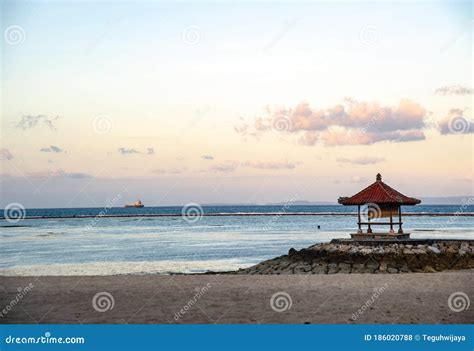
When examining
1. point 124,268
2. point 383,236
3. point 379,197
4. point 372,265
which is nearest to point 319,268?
point 372,265

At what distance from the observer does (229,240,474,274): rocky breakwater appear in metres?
23.5

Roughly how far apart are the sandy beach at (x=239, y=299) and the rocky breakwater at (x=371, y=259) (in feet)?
11.3

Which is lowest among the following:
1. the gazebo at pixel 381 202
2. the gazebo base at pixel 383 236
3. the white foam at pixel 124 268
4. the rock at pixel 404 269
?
the white foam at pixel 124 268

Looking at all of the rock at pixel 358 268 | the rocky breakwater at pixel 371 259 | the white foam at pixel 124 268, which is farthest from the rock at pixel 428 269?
the white foam at pixel 124 268

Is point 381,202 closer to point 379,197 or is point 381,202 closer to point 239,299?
point 379,197

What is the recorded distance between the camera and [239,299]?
1468 centimetres

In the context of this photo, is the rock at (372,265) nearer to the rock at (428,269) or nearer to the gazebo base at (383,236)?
the rock at (428,269)

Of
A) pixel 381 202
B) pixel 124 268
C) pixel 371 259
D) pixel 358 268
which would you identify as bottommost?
pixel 124 268

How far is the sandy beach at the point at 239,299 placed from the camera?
1228cm

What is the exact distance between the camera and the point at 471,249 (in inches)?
1113

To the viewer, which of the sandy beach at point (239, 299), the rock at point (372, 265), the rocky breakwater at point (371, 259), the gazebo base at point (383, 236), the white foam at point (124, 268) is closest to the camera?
the sandy beach at point (239, 299)

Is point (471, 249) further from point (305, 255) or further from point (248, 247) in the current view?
point (248, 247)

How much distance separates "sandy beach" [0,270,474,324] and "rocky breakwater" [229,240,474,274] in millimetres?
3450

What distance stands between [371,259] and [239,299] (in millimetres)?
11112
